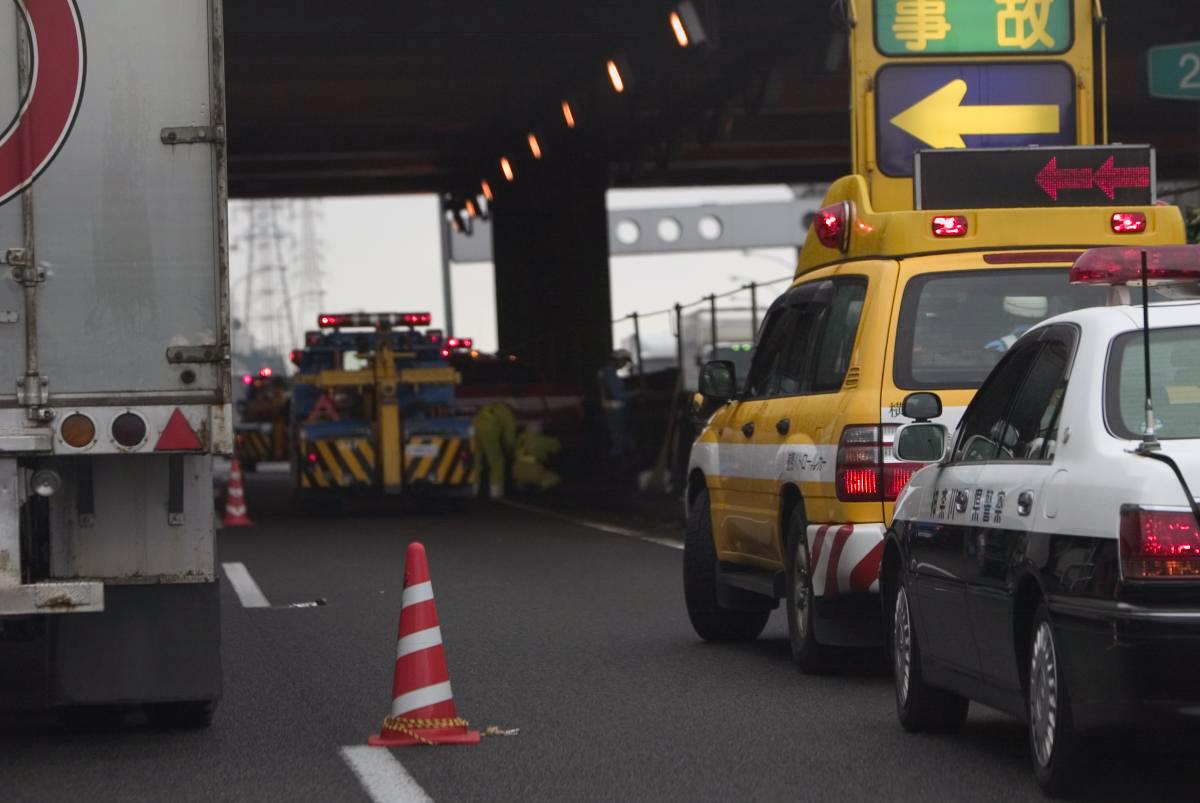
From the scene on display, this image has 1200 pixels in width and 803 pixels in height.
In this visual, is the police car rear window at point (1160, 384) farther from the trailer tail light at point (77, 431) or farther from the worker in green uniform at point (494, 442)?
the worker in green uniform at point (494, 442)

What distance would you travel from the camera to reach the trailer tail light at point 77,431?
7.84 m

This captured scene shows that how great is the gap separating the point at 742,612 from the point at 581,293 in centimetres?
3111

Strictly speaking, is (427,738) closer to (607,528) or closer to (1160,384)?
(1160,384)

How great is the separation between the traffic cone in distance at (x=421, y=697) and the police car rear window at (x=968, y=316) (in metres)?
2.42

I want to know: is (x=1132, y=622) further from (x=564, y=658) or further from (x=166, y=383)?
(x=564, y=658)

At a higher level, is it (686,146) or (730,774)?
(686,146)

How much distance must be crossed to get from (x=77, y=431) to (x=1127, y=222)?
5.18 m

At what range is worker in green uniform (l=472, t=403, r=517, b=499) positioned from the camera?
3259 cm

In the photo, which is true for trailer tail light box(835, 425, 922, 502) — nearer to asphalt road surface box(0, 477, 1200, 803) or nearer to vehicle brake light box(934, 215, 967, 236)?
asphalt road surface box(0, 477, 1200, 803)

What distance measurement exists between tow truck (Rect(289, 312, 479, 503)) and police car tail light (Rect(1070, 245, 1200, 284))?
19.7m

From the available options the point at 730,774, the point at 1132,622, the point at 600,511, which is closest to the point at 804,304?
the point at 730,774

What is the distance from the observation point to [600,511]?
27766mm

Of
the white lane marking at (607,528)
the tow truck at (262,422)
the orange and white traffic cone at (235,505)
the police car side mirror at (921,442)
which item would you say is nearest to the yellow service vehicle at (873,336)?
the police car side mirror at (921,442)

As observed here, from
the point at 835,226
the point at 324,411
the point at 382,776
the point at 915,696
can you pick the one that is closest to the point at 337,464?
the point at 324,411
